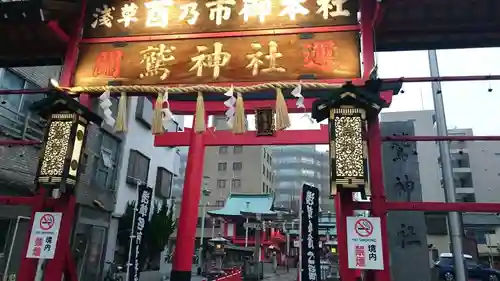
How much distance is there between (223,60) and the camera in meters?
5.77

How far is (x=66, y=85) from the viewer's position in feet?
19.5

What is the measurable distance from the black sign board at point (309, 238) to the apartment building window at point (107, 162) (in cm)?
721

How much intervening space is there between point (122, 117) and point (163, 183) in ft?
40.2

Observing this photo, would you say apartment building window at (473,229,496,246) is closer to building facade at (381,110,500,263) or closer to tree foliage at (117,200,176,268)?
building facade at (381,110,500,263)

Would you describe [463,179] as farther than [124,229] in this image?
Yes

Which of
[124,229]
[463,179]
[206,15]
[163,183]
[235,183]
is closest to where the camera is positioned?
[206,15]

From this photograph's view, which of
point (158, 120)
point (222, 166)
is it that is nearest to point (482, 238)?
point (222, 166)

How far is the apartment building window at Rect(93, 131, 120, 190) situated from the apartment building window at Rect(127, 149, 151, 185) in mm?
784

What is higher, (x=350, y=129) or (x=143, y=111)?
(x=143, y=111)

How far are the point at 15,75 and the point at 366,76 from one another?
876 centimetres

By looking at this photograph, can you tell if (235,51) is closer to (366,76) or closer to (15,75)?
(366,76)

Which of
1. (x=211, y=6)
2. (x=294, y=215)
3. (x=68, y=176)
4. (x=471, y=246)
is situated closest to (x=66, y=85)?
(x=68, y=176)

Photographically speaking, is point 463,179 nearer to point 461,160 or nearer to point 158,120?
point 461,160

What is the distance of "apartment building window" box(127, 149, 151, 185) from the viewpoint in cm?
1409
